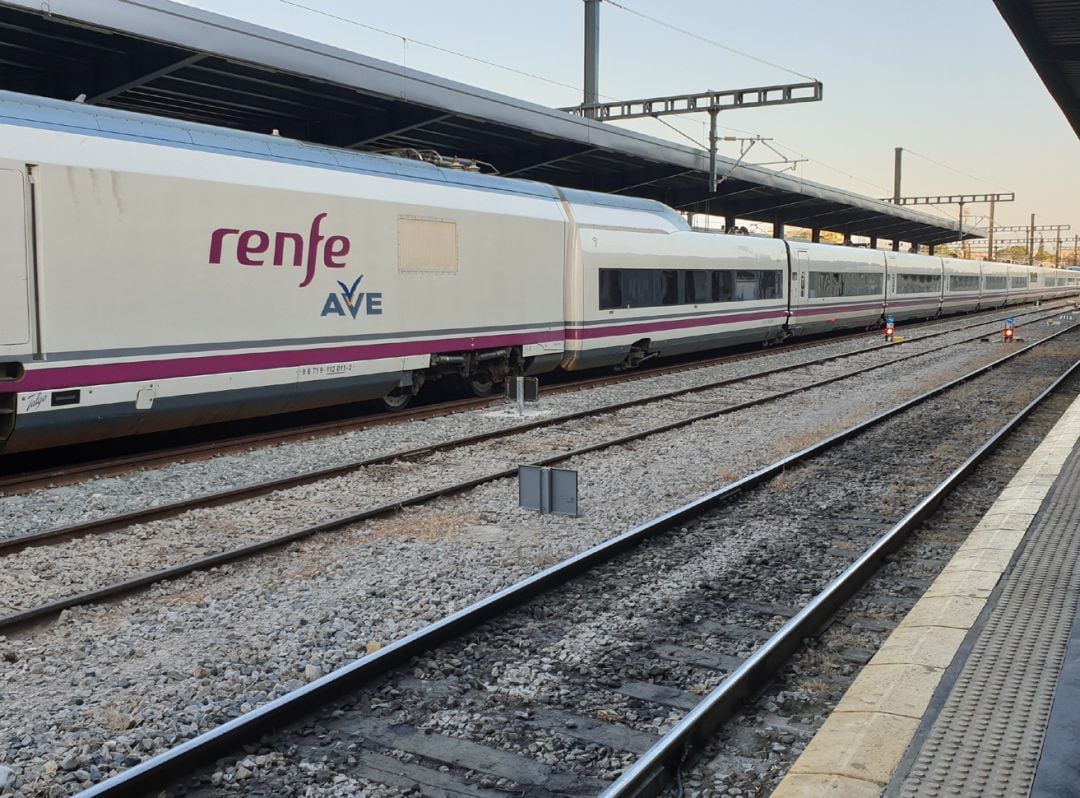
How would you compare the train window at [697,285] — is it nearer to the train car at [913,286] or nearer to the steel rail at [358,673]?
Answer: the steel rail at [358,673]

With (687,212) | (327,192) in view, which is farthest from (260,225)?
(687,212)

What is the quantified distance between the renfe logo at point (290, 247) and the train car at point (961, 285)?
3598 cm

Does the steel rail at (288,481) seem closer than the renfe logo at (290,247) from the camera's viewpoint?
Yes

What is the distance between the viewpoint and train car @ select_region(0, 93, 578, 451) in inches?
322

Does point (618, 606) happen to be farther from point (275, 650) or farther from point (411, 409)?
point (411, 409)

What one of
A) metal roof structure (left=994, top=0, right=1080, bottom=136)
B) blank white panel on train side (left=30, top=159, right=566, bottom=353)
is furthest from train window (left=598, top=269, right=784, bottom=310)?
metal roof structure (left=994, top=0, right=1080, bottom=136)

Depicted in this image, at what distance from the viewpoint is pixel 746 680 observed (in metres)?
4.32

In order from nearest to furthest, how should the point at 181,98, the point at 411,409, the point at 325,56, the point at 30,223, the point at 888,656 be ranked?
the point at 888,656 → the point at 30,223 → the point at 411,409 → the point at 325,56 → the point at 181,98

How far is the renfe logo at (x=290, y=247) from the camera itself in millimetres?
9727

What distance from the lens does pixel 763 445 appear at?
36.0 feet

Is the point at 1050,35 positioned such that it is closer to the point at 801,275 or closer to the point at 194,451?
the point at 801,275

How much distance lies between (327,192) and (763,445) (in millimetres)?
5764

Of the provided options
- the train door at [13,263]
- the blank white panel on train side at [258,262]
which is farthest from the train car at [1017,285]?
the train door at [13,263]

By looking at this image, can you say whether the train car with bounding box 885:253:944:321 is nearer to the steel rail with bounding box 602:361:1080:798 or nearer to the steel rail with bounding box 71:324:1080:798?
the steel rail with bounding box 71:324:1080:798
